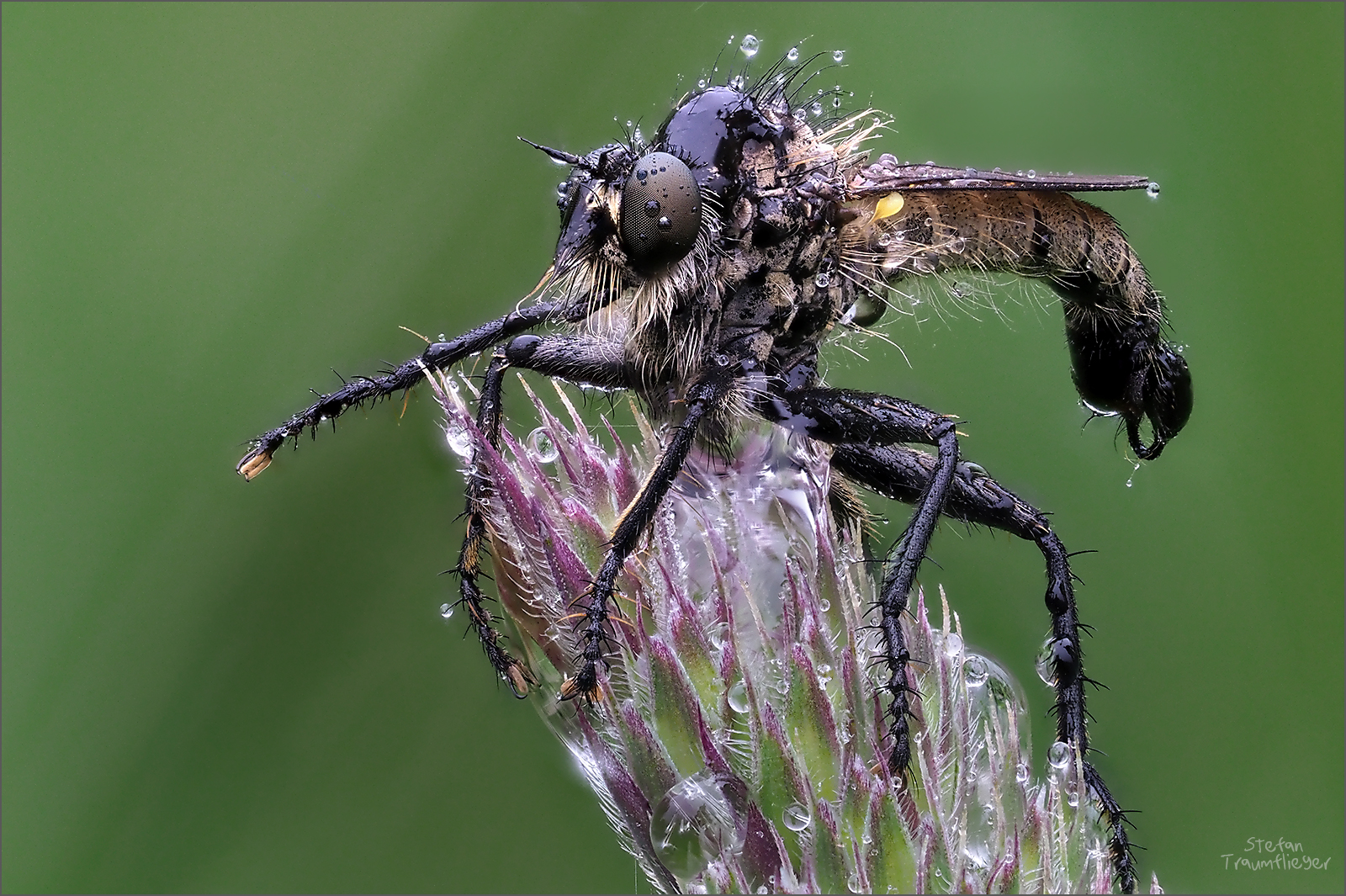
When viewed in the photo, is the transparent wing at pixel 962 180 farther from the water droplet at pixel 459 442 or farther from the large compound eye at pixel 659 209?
the water droplet at pixel 459 442

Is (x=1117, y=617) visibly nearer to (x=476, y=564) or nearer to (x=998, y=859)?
(x=998, y=859)

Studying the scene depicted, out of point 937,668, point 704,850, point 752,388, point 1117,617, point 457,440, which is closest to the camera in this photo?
point 704,850

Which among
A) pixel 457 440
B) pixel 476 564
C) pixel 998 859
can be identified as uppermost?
pixel 457 440

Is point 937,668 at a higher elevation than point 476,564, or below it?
below

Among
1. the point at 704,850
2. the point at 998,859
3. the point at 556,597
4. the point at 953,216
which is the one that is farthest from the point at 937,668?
the point at 953,216

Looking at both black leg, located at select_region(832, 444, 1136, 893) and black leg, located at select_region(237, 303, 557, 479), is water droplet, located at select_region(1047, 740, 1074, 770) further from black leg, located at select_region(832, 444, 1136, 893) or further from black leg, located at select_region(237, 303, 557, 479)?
black leg, located at select_region(237, 303, 557, 479)

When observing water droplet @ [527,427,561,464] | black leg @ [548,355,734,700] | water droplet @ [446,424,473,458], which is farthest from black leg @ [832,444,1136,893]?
water droplet @ [446,424,473,458]

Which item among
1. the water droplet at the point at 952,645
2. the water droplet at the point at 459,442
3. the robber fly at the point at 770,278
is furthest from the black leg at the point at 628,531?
the water droplet at the point at 952,645
